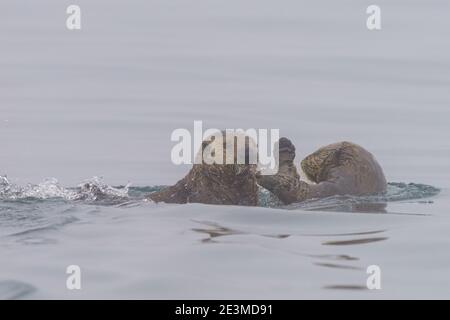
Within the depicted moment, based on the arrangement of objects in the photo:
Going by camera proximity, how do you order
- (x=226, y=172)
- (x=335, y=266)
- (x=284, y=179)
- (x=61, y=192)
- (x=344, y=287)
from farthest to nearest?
1. (x=61, y=192)
2. (x=284, y=179)
3. (x=226, y=172)
4. (x=335, y=266)
5. (x=344, y=287)

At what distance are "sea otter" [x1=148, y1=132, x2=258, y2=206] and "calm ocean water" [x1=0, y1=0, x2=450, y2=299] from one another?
27cm

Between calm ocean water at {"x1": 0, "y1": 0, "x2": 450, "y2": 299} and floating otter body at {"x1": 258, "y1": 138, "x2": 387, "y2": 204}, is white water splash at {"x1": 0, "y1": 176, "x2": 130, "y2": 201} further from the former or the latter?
floating otter body at {"x1": 258, "y1": 138, "x2": 387, "y2": 204}

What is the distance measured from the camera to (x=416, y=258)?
25.7 ft

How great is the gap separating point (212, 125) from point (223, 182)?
4.42 m

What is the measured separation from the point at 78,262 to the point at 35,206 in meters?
2.10

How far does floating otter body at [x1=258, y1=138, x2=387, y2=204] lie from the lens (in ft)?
32.3

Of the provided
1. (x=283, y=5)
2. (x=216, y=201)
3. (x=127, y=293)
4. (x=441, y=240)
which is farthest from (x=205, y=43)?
(x=127, y=293)

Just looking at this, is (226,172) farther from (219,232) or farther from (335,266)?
(335,266)

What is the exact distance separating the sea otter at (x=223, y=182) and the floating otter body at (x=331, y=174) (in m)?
0.30

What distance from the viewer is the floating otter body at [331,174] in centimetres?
984

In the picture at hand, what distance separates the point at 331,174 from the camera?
1034cm

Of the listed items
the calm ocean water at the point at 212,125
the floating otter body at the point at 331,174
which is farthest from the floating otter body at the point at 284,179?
the calm ocean water at the point at 212,125

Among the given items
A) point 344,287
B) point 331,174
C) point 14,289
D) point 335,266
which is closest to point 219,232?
point 335,266
